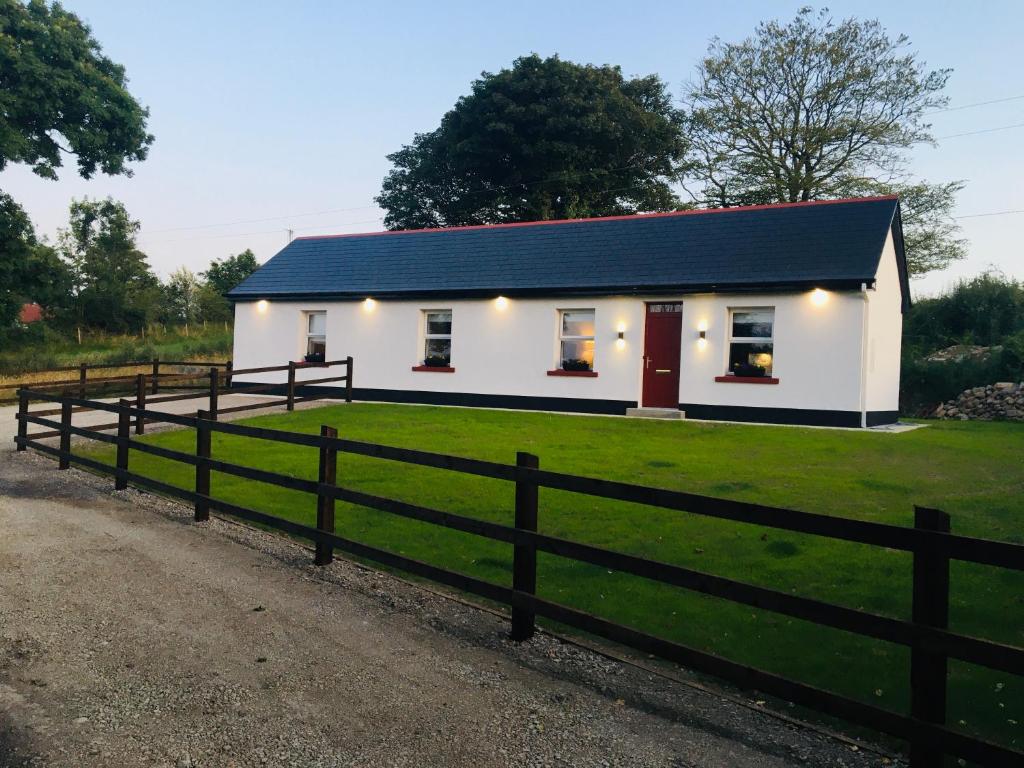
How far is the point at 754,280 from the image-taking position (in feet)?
55.5

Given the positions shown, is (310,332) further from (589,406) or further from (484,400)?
(589,406)

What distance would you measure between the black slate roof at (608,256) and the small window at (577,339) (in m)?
0.77

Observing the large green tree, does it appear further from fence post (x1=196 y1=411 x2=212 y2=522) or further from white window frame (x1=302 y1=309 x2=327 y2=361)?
fence post (x1=196 y1=411 x2=212 y2=522)

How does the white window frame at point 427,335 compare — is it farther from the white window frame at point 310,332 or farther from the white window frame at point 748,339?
the white window frame at point 748,339

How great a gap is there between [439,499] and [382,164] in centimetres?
4148

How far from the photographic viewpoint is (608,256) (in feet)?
64.9

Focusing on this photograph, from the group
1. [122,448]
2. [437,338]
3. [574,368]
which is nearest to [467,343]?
[437,338]

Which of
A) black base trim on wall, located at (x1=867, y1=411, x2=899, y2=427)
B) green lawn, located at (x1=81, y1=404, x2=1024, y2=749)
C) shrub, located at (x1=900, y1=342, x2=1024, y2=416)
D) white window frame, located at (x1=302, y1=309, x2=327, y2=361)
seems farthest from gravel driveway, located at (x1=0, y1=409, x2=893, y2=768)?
shrub, located at (x1=900, y1=342, x2=1024, y2=416)

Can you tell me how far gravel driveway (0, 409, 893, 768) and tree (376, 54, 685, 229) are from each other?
3475cm

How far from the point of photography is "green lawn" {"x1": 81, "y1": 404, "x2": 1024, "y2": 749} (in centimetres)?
480

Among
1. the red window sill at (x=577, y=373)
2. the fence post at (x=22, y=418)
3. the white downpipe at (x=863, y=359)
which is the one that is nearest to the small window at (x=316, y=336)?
the red window sill at (x=577, y=373)

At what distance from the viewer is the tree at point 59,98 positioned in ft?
82.3

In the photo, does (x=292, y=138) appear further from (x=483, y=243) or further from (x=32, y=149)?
(x=483, y=243)

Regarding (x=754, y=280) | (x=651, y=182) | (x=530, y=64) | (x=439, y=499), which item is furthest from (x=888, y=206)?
(x=530, y=64)
